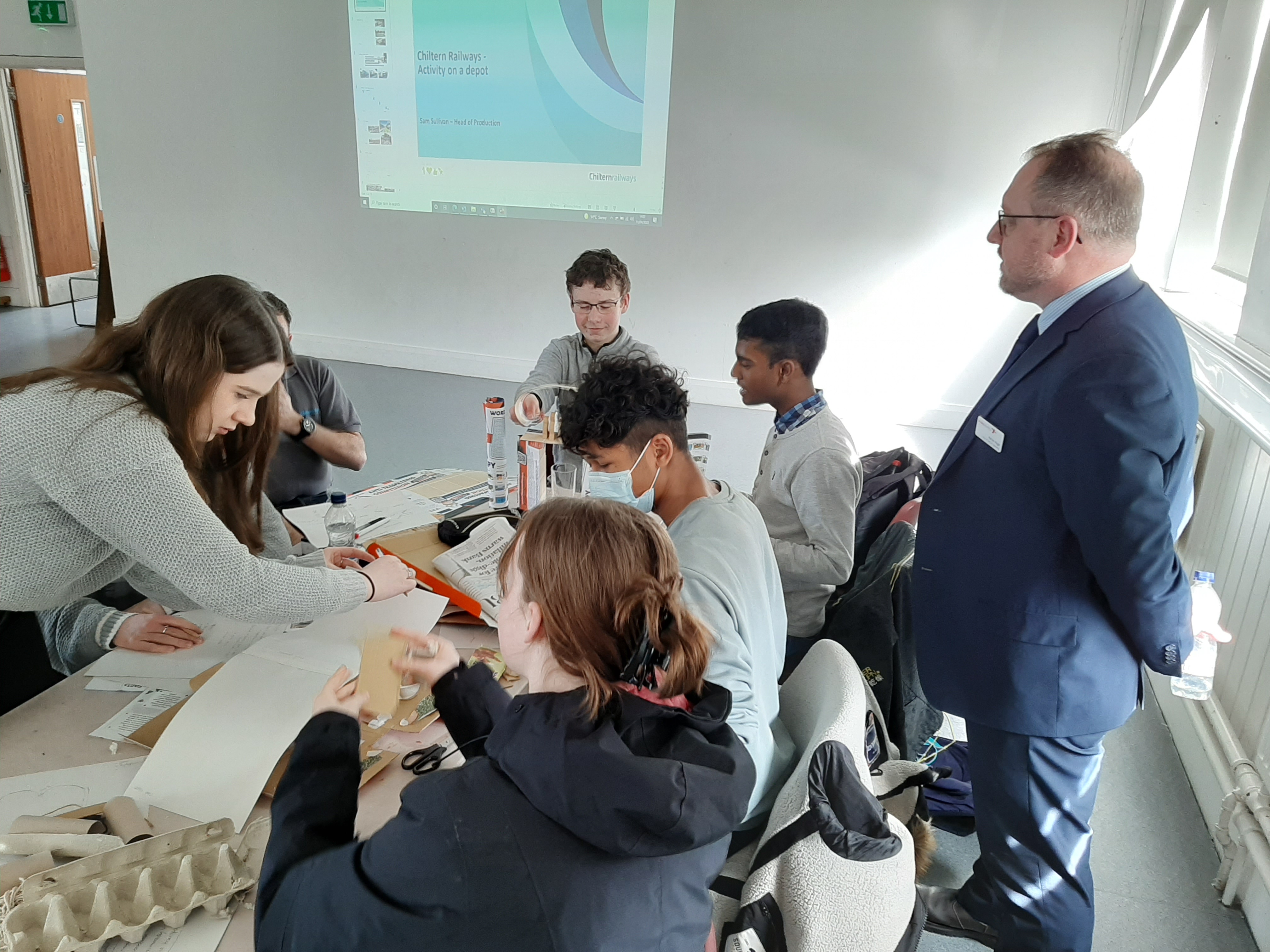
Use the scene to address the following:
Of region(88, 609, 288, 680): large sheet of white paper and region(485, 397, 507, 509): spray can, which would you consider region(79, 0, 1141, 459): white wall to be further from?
region(88, 609, 288, 680): large sheet of white paper

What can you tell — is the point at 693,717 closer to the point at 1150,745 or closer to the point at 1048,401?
Answer: the point at 1048,401

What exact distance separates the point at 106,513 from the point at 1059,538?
1.66 metres

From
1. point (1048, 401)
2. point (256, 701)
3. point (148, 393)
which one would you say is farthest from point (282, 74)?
point (1048, 401)

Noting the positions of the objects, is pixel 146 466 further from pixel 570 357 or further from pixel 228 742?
pixel 570 357

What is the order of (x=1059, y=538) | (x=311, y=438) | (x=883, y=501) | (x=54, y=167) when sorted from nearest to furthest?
(x=1059, y=538), (x=883, y=501), (x=311, y=438), (x=54, y=167)

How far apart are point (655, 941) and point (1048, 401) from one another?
1.13 meters

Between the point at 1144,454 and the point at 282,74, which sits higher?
the point at 282,74

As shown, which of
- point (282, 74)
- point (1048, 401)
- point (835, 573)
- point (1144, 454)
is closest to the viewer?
point (1144, 454)

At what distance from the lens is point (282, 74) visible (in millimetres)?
4262

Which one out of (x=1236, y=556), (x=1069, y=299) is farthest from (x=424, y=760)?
(x=1236, y=556)

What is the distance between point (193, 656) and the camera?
5.22 feet

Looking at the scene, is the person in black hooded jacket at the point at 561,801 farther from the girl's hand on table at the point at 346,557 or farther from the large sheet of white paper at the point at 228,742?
the girl's hand on table at the point at 346,557

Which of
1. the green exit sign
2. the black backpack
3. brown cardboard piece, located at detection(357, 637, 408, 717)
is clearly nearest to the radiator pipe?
the black backpack

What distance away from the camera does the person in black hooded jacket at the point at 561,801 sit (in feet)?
2.69
